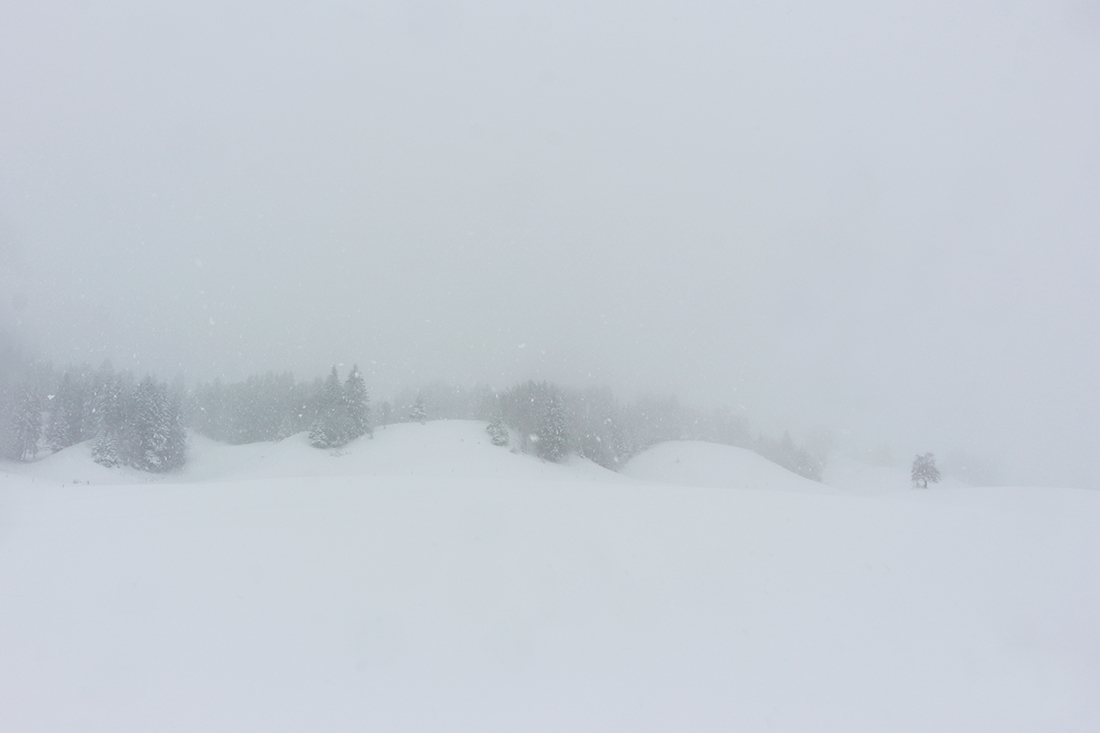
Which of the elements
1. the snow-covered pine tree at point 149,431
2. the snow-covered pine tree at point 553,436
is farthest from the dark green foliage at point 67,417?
the snow-covered pine tree at point 553,436

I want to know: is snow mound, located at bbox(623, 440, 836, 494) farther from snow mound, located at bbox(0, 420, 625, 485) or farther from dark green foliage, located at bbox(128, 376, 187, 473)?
dark green foliage, located at bbox(128, 376, 187, 473)

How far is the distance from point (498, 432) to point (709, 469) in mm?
19585

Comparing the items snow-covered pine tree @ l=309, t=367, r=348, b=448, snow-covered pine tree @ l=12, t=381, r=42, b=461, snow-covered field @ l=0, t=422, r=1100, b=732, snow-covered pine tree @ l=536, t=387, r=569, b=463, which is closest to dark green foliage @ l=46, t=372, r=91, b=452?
snow-covered pine tree @ l=12, t=381, r=42, b=461

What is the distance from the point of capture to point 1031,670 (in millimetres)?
7598

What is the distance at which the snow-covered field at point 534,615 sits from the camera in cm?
636

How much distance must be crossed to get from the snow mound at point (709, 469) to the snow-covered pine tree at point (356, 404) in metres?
24.8

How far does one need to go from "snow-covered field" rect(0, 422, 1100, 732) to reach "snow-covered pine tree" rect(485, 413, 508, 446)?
92.4ft

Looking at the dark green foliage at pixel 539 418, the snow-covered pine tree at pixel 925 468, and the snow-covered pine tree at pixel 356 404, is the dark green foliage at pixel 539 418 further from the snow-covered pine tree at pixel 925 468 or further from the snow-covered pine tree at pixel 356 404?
the snow-covered pine tree at pixel 925 468

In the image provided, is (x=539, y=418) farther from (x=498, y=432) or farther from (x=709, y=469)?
(x=709, y=469)

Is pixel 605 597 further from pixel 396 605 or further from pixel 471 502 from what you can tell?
pixel 471 502

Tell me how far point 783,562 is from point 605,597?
423 cm

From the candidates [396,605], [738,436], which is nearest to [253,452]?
[396,605]

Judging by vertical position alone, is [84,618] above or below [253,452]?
above

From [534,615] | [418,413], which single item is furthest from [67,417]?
[534,615]
